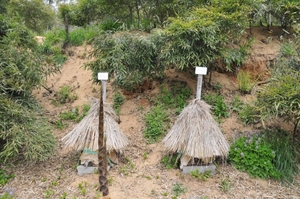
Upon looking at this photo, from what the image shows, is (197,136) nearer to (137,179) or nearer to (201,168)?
(201,168)

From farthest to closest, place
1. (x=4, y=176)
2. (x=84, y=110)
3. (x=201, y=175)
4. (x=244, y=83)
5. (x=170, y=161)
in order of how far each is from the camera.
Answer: (x=84, y=110), (x=244, y=83), (x=170, y=161), (x=4, y=176), (x=201, y=175)

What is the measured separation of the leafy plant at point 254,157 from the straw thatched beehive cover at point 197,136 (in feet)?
0.58

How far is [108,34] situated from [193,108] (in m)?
1.81

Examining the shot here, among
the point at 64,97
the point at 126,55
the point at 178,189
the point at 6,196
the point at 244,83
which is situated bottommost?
the point at 6,196

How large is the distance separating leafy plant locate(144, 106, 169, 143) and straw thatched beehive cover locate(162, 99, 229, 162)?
0.63 meters

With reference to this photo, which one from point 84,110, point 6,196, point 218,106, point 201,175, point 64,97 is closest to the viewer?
point 6,196

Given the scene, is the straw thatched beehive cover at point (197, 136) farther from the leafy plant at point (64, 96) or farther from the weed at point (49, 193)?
the leafy plant at point (64, 96)

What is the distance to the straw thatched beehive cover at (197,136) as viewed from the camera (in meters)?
2.64

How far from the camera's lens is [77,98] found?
14.8ft

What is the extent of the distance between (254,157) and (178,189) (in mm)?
939

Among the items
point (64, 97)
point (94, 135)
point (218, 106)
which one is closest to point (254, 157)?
point (218, 106)

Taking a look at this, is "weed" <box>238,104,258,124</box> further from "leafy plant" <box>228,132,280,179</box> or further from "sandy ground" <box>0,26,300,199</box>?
"leafy plant" <box>228,132,280,179</box>

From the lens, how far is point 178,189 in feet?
8.43

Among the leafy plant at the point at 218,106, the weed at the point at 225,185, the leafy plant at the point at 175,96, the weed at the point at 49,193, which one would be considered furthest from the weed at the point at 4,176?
the leafy plant at the point at 218,106
